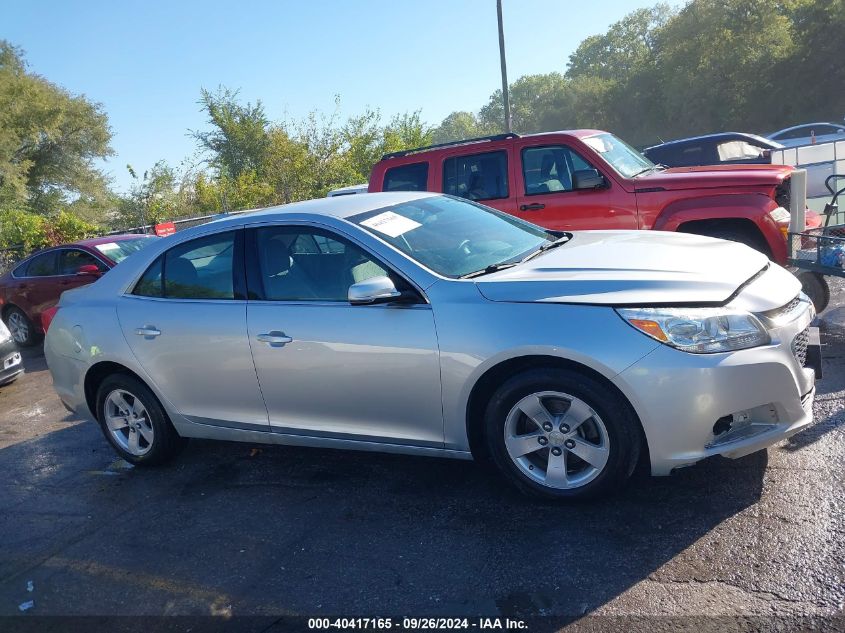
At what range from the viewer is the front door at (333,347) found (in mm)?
3826

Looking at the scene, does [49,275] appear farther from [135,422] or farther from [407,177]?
[135,422]

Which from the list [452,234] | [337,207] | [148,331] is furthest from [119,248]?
[452,234]

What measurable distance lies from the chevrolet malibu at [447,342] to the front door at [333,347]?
0.5 inches

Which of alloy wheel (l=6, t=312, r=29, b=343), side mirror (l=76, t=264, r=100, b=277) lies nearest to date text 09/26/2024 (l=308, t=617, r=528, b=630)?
side mirror (l=76, t=264, r=100, b=277)

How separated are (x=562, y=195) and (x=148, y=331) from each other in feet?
14.7

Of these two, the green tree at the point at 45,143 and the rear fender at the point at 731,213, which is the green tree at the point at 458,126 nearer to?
the green tree at the point at 45,143

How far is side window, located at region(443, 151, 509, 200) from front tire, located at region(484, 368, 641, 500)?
15.0ft

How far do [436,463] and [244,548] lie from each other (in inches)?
51.0

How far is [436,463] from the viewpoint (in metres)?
4.51

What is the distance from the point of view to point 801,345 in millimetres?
3637

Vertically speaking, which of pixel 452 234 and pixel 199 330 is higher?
pixel 452 234

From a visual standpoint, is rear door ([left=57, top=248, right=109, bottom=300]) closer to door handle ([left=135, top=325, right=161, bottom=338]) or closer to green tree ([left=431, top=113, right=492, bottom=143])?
door handle ([left=135, top=325, right=161, bottom=338])

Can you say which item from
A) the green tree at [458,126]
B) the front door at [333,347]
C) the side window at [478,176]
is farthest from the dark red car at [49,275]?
the green tree at [458,126]

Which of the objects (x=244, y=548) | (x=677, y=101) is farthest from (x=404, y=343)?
(x=677, y=101)
